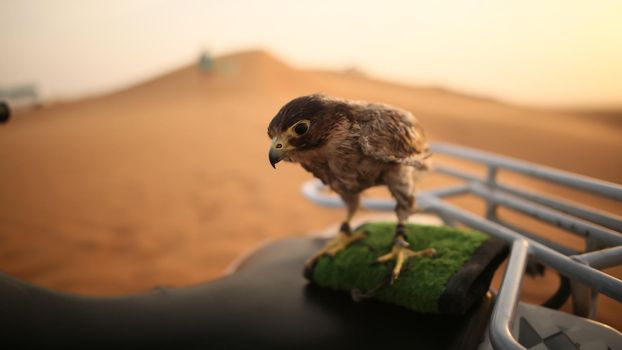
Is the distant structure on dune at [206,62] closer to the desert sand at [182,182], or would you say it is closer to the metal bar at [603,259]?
the desert sand at [182,182]

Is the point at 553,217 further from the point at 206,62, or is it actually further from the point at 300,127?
the point at 206,62

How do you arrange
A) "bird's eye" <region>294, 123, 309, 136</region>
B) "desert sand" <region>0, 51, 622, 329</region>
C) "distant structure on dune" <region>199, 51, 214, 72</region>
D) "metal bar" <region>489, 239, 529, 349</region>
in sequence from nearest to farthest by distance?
"metal bar" <region>489, 239, 529, 349</region> → "bird's eye" <region>294, 123, 309, 136</region> → "desert sand" <region>0, 51, 622, 329</region> → "distant structure on dune" <region>199, 51, 214, 72</region>

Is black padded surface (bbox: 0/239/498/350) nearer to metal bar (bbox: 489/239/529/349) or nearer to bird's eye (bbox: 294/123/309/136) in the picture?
metal bar (bbox: 489/239/529/349)

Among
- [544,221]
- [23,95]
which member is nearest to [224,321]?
[544,221]

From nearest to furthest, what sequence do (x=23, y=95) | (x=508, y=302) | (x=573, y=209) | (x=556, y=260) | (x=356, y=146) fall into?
(x=508, y=302) → (x=356, y=146) → (x=556, y=260) → (x=573, y=209) → (x=23, y=95)

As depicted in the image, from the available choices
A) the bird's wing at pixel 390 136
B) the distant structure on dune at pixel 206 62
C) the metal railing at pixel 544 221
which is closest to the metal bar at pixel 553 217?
the metal railing at pixel 544 221

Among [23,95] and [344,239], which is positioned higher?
[23,95]

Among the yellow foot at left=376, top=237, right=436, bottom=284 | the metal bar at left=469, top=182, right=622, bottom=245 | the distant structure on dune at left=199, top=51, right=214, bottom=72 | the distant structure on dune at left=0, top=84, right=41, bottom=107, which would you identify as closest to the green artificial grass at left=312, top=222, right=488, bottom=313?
the yellow foot at left=376, top=237, right=436, bottom=284
